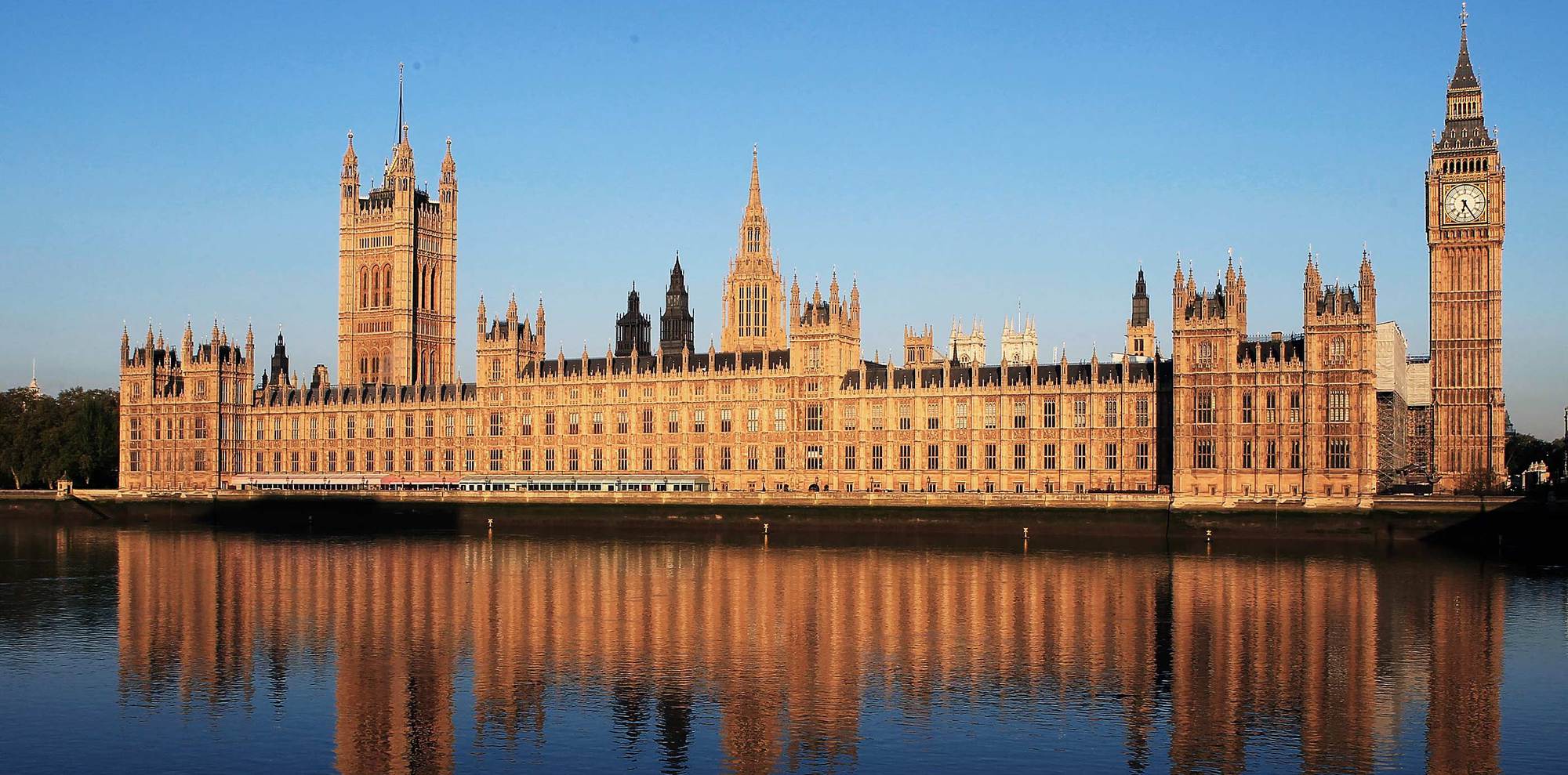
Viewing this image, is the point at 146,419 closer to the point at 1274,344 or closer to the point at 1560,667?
the point at 1274,344

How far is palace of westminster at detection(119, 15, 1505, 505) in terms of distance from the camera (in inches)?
4018

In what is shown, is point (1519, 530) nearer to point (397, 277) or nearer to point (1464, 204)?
point (1464, 204)

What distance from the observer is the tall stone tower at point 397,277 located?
172625 millimetres

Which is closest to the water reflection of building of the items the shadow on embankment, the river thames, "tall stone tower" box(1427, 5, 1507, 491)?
the river thames

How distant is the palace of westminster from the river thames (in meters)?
19.3

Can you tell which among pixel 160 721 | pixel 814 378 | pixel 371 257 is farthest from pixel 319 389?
pixel 160 721

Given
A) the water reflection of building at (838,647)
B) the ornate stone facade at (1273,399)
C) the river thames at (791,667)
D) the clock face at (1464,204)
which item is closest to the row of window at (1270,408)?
the ornate stone facade at (1273,399)

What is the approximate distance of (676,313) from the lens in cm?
19150

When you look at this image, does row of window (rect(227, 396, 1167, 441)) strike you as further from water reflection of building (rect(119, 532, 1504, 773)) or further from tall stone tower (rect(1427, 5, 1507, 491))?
water reflection of building (rect(119, 532, 1504, 773))

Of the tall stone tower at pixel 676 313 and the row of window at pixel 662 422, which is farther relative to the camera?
the tall stone tower at pixel 676 313

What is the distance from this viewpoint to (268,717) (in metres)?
43.2

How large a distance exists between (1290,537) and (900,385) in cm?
3549

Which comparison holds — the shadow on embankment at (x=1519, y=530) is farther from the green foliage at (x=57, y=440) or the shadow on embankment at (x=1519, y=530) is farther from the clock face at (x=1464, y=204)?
the green foliage at (x=57, y=440)

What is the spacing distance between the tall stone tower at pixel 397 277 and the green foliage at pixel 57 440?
83.8ft
